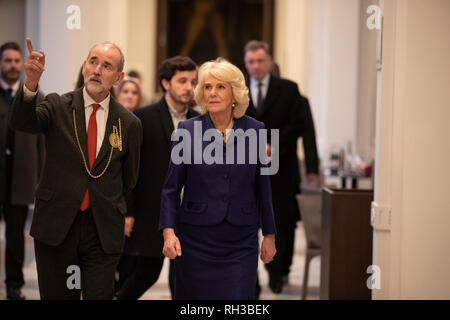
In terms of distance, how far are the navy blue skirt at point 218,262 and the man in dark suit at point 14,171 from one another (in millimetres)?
2841

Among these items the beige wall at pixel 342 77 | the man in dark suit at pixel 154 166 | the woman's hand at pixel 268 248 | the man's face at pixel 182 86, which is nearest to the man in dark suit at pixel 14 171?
the man in dark suit at pixel 154 166

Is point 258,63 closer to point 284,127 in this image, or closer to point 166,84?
point 284,127

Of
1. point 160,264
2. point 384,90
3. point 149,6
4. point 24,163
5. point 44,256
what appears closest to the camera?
point 44,256

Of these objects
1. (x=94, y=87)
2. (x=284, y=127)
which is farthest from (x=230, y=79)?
(x=284, y=127)

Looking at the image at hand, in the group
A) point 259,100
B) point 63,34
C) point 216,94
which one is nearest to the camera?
point 216,94

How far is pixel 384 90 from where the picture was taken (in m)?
4.73

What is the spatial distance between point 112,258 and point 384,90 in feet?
6.29

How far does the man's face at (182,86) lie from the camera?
5102mm

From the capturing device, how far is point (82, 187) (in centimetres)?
385

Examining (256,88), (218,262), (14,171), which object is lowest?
(218,262)

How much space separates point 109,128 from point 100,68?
0.31 m

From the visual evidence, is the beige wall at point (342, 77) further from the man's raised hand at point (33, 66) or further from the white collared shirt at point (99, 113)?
the man's raised hand at point (33, 66)
